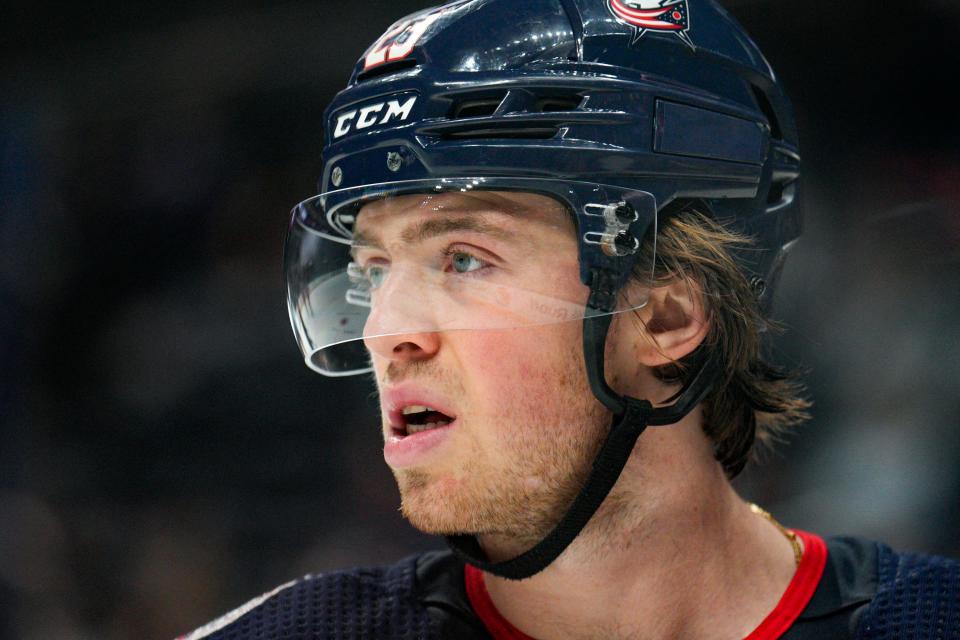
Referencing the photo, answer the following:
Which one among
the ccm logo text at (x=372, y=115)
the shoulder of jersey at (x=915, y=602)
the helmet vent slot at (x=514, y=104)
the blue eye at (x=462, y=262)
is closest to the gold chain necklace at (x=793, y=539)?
the shoulder of jersey at (x=915, y=602)

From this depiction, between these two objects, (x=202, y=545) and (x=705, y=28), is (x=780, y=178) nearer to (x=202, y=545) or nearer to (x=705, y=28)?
(x=705, y=28)

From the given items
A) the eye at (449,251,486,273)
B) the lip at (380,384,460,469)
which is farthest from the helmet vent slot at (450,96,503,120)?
the lip at (380,384,460,469)

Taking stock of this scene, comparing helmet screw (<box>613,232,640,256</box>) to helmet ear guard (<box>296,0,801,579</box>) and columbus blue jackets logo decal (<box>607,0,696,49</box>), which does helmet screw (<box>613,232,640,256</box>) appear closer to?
helmet ear guard (<box>296,0,801,579</box>)

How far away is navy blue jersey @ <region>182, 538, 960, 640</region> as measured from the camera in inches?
66.9

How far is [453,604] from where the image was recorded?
1.82 m

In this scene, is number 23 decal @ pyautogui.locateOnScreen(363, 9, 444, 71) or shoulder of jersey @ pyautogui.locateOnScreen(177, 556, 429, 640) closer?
number 23 decal @ pyautogui.locateOnScreen(363, 9, 444, 71)

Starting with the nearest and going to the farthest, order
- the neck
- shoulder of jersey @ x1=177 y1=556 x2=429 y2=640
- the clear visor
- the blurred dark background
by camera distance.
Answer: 1. the clear visor
2. the neck
3. shoulder of jersey @ x1=177 y1=556 x2=429 y2=640
4. the blurred dark background

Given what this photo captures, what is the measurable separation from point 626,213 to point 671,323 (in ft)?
0.85

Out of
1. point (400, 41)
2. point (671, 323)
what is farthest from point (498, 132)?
point (671, 323)

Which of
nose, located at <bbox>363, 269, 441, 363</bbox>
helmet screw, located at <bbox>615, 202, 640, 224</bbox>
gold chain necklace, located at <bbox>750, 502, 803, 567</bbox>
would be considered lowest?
gold chain necklace, located at <bbox>750, 502, 803, 567</bbox>

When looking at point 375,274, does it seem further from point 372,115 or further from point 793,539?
point 793,539

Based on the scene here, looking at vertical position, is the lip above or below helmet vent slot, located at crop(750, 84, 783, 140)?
below

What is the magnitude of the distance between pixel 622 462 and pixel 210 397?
6.53ft

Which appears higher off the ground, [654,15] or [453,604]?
[654,15]
